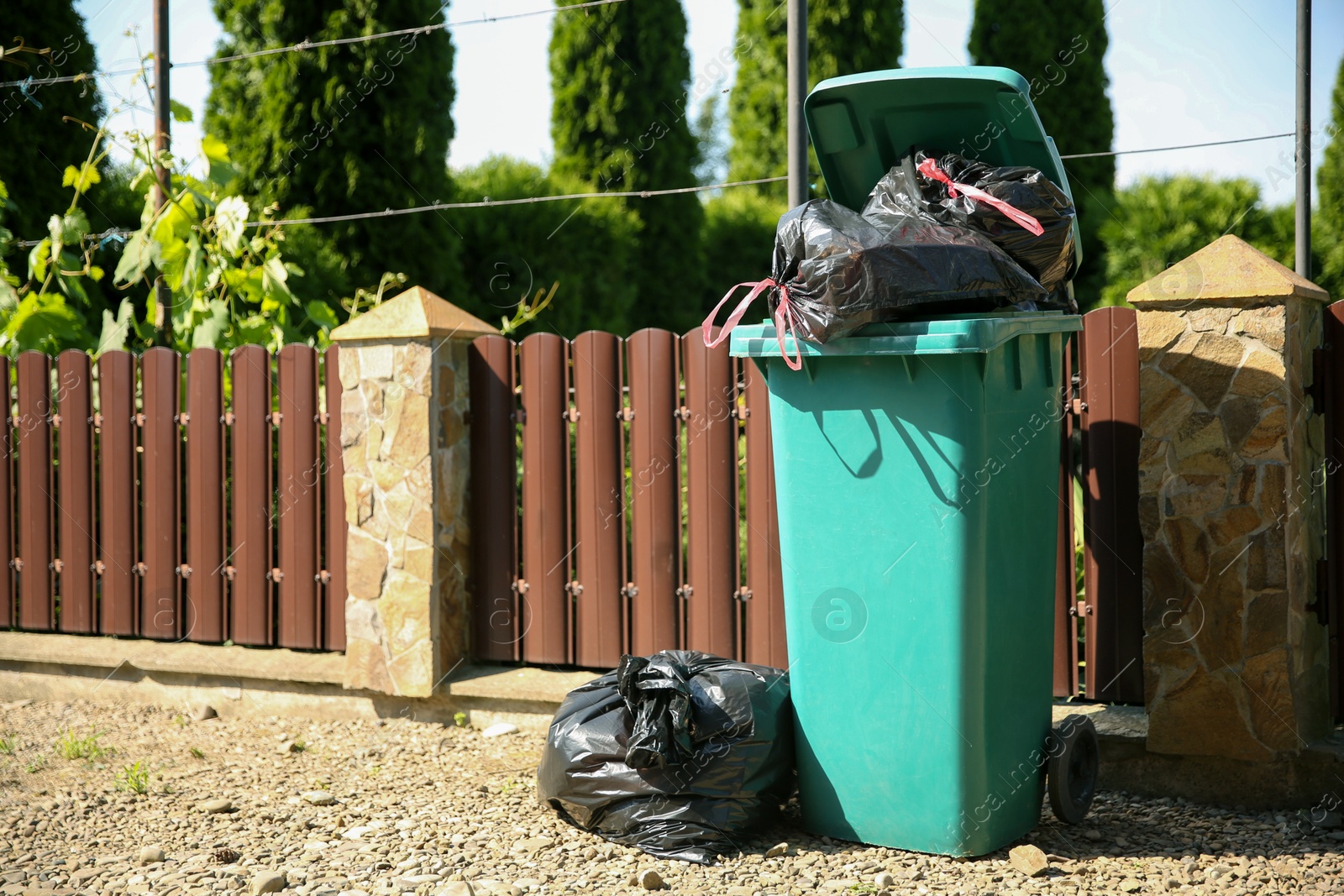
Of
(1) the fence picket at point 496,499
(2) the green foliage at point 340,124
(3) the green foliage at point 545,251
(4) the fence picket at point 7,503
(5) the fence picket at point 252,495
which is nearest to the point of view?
(1) the fence picket at point 496,499

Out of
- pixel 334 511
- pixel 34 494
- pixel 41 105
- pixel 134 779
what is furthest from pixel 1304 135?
pixel 41 105

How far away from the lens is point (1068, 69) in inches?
492

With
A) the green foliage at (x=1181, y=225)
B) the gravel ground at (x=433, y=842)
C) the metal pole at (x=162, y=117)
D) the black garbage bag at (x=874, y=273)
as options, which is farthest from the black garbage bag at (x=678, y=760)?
the green foliage at (x=1181, y=225)

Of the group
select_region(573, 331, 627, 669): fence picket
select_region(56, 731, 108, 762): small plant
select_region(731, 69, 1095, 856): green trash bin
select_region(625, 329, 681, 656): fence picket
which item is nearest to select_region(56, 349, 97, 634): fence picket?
select_region(56, 731, 108, 762): small plant

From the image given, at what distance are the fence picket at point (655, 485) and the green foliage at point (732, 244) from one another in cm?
861

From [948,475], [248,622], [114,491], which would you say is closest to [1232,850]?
[948,475]

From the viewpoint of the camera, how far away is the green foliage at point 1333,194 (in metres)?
9.37

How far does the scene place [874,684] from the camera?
2.95 m

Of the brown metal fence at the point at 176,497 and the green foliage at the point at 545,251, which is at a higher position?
the green foliage at the point at 545,251

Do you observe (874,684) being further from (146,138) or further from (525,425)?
(146,138)

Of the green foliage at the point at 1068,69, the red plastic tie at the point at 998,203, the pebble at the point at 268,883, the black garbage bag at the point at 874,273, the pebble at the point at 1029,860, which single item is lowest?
the pebble at the point at 268,883

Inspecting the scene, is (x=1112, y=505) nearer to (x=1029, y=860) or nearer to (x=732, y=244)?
(x=1029, y=860)

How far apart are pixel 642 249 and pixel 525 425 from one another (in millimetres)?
7494

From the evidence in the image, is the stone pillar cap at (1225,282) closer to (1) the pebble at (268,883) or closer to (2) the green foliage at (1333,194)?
(1) the pebble at (268,883)
